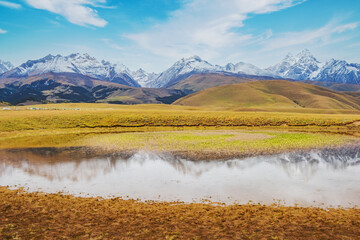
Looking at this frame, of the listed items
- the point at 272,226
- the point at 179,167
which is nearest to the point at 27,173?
the point at 179,167

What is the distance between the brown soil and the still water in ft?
6.05

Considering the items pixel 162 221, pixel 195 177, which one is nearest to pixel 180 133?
pixel 195 177

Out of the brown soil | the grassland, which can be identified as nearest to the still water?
the brown soil

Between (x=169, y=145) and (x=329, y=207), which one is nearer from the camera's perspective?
(x=329, y=207)

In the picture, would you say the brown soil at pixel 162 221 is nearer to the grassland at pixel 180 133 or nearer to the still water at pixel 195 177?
the still water at pixel 195 177

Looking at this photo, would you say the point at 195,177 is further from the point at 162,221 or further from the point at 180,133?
the point at 180,133

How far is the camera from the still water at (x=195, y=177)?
1875 centimetres

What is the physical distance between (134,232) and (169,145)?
26.6 metres

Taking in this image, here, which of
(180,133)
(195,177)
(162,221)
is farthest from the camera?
(180,133)

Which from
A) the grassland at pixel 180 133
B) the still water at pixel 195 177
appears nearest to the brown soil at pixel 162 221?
the still water at pixel 195 177

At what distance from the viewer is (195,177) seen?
2314 cm

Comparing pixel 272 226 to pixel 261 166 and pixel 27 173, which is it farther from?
pixel 27 173

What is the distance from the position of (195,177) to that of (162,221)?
9130mm

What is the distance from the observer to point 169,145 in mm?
39469
